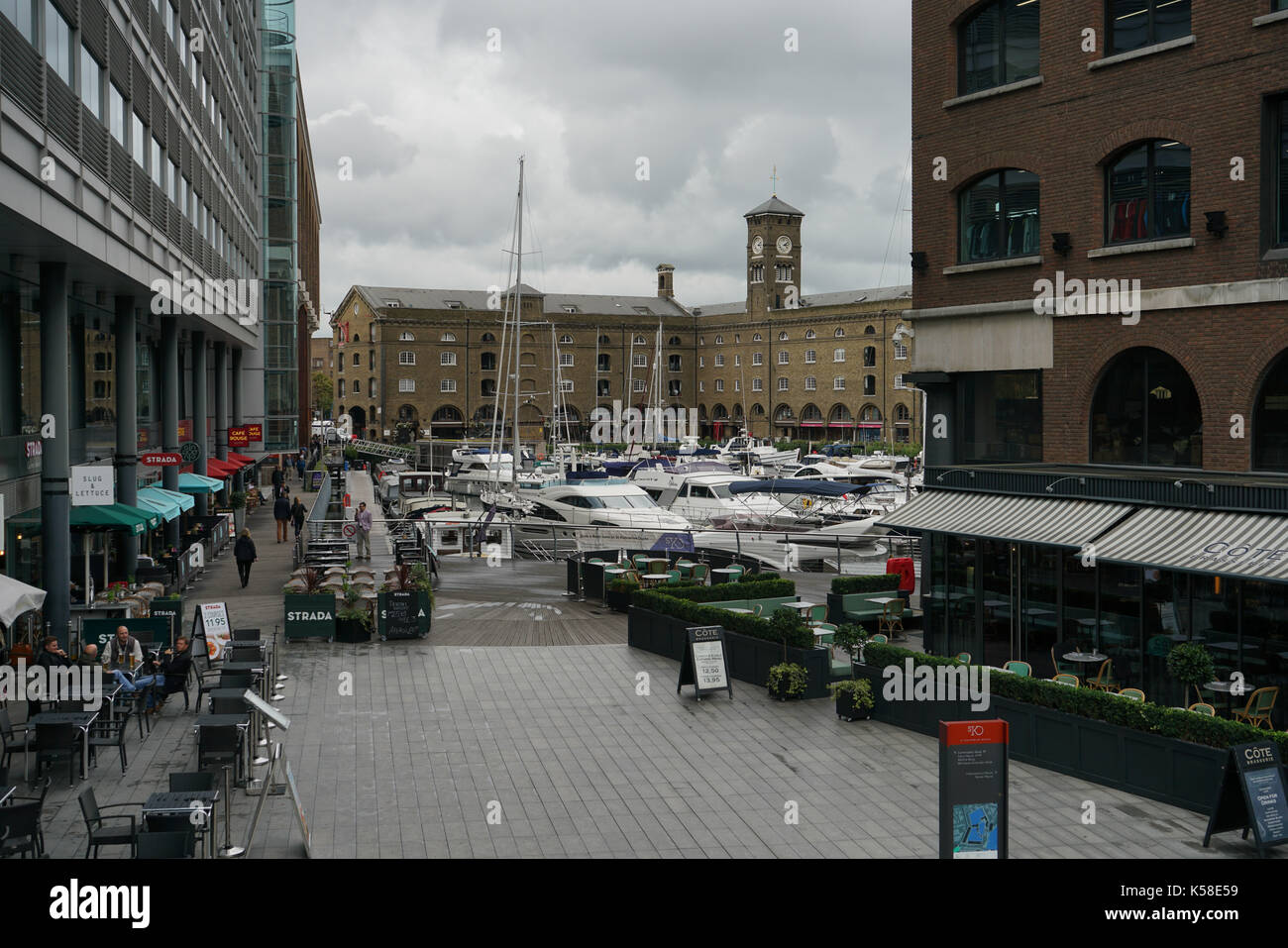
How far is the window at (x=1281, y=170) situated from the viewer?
16719 mm

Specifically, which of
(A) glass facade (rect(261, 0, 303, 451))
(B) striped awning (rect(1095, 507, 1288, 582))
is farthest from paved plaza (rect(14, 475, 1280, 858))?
(A) glass facade (rect(261, 0, 303, 451))

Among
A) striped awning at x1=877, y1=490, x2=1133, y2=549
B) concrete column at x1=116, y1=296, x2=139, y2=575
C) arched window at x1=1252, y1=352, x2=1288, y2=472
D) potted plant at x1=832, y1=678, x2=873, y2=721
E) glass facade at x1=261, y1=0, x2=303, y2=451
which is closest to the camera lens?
arched window at x1=1252, y1=352, x2=1288, y2=472

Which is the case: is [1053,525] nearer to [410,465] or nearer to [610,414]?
[410,465]

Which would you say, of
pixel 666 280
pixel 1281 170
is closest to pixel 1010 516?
pixel 1281 170

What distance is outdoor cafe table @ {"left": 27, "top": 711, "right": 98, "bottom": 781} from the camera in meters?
14.0

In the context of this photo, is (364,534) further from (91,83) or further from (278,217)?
(278,217)

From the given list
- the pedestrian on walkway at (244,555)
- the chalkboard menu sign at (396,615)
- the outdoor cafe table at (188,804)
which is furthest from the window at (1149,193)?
the pedestrian on walkway at (244,555)

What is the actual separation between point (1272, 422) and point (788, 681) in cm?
794

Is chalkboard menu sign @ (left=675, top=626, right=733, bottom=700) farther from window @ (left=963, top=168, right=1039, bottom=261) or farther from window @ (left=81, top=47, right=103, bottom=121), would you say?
window @ (left=81, top=47, right=103, bottom=121)

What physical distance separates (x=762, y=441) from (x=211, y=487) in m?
74.9

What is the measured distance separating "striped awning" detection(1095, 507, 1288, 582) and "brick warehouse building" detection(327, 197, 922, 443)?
9282cm

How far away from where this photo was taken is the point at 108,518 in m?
22.8
